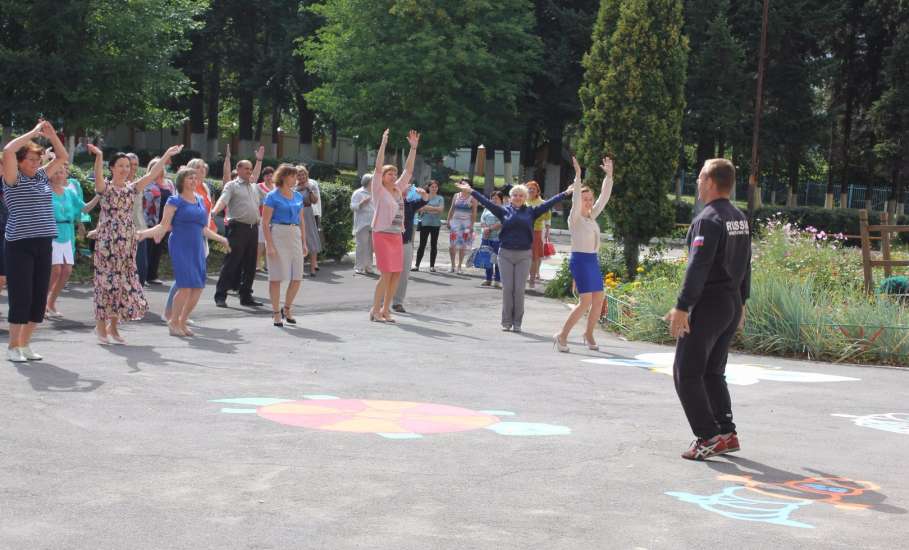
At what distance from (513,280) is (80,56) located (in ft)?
80.6

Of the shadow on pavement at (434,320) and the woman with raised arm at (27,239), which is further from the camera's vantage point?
the shadow on pavement at (434,320)

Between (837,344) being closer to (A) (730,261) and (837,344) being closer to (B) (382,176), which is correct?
(B) (382,176)

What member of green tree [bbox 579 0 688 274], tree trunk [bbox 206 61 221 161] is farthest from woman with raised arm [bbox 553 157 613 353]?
tree trunk [bbox 206 61 221 161]

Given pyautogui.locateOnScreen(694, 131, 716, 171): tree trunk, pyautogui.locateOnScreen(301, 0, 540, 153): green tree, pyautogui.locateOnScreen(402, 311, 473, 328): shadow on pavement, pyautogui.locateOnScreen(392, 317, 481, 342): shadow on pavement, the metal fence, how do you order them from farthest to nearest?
the metal fence < pyautogui.locateOnScreen(694, 131, 716, 171): tree trunk < pyautogui.locateOnScreen(301, 0, 540, 153): green tree < pyautogui.locateOnScreen(402, 311, 473, 328): shadow on pavement < pyautogui.locateOnScreen(392, 317, 481, 342): shadow on pavement

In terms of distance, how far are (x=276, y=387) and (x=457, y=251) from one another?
14242 millimetres

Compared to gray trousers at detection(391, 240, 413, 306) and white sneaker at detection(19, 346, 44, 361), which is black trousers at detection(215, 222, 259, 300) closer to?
gray trousers at detection(391, 240, 413, 306)

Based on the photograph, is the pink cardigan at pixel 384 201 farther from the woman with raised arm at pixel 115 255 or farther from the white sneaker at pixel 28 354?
the white sneaker at pixel 28 354

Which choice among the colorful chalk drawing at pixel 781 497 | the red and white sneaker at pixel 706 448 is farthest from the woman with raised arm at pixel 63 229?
the colorful chalk drawing at pixel 781 497

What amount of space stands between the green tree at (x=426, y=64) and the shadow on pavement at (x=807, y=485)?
37.1 metres

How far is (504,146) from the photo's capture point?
51844mm

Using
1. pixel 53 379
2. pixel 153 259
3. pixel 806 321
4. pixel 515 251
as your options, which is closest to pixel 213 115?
pixel 153 259

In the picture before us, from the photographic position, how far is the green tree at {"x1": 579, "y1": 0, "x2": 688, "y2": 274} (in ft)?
65.3

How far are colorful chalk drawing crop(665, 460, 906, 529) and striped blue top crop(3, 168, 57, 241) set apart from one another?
5.98 metres

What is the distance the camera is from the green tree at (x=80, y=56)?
3456 cm
